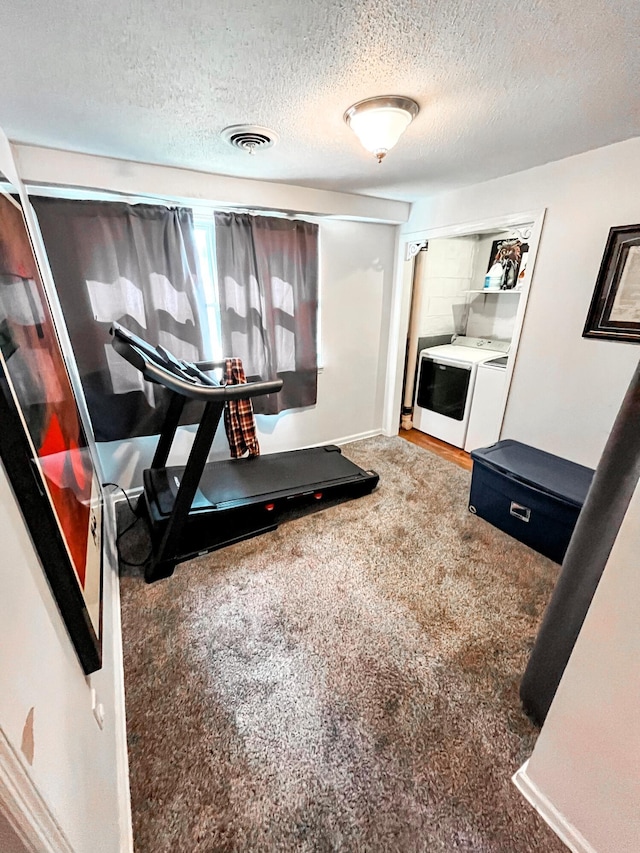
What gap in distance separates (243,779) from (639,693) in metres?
1.16

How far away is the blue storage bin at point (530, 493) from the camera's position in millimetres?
1978

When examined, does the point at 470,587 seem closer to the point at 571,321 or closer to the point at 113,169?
the point at 571,321

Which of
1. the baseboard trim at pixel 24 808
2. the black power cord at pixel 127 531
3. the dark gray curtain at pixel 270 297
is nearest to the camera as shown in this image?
the baseboard trim at pixel 24 808

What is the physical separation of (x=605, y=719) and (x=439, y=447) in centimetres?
285

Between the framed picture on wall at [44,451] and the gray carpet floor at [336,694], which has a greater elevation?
the framed picture on wall at [44,451]

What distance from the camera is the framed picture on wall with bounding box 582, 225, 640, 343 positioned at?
193 cm

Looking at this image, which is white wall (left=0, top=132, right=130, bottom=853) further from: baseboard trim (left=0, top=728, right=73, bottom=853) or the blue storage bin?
the blue storage bin

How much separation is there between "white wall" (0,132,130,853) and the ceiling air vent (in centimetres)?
175

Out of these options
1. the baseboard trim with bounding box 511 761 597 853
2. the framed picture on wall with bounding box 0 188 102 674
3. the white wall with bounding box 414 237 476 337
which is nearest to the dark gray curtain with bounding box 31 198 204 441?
the framed picture on wall with bounding box 0 188 102 674

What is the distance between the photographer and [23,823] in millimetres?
508

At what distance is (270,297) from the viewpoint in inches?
107

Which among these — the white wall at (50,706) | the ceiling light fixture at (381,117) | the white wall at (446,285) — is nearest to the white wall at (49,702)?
the white wall at (50,706)

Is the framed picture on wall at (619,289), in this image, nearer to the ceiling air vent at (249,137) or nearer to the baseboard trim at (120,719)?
the ceiling air vent at (249,137)

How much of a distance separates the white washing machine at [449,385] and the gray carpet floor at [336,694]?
1.44 m
